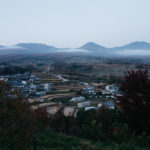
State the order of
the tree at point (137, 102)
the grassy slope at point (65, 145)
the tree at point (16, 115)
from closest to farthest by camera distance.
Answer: the tree at point (16, 115)
the grassy slope at point (65, 145)
the tree at point (137, 102)

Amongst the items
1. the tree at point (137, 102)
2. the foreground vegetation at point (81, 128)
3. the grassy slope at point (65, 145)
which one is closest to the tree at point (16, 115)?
the foreground vegetation at point (81, 128)

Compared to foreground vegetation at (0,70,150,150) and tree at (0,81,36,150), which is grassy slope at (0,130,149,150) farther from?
tree at (0,81,36,150)

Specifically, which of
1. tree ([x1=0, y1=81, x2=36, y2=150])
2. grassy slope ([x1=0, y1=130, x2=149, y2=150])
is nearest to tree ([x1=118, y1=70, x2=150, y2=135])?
grassy slope ([x1=0, y1=130, x2=149, y2=150])

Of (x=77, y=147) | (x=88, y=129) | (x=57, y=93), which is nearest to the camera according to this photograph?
(x=77, y=147)

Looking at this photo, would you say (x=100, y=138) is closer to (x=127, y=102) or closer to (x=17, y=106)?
(x=127, y=102)

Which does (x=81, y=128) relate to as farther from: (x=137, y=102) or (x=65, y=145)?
(x=137, y=102)

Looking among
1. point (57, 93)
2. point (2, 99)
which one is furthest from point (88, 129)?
point (57, 93)

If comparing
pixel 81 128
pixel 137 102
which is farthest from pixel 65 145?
pixel 137 102

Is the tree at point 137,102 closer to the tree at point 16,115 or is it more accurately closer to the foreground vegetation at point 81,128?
the foreground vegetation at point 81,128
